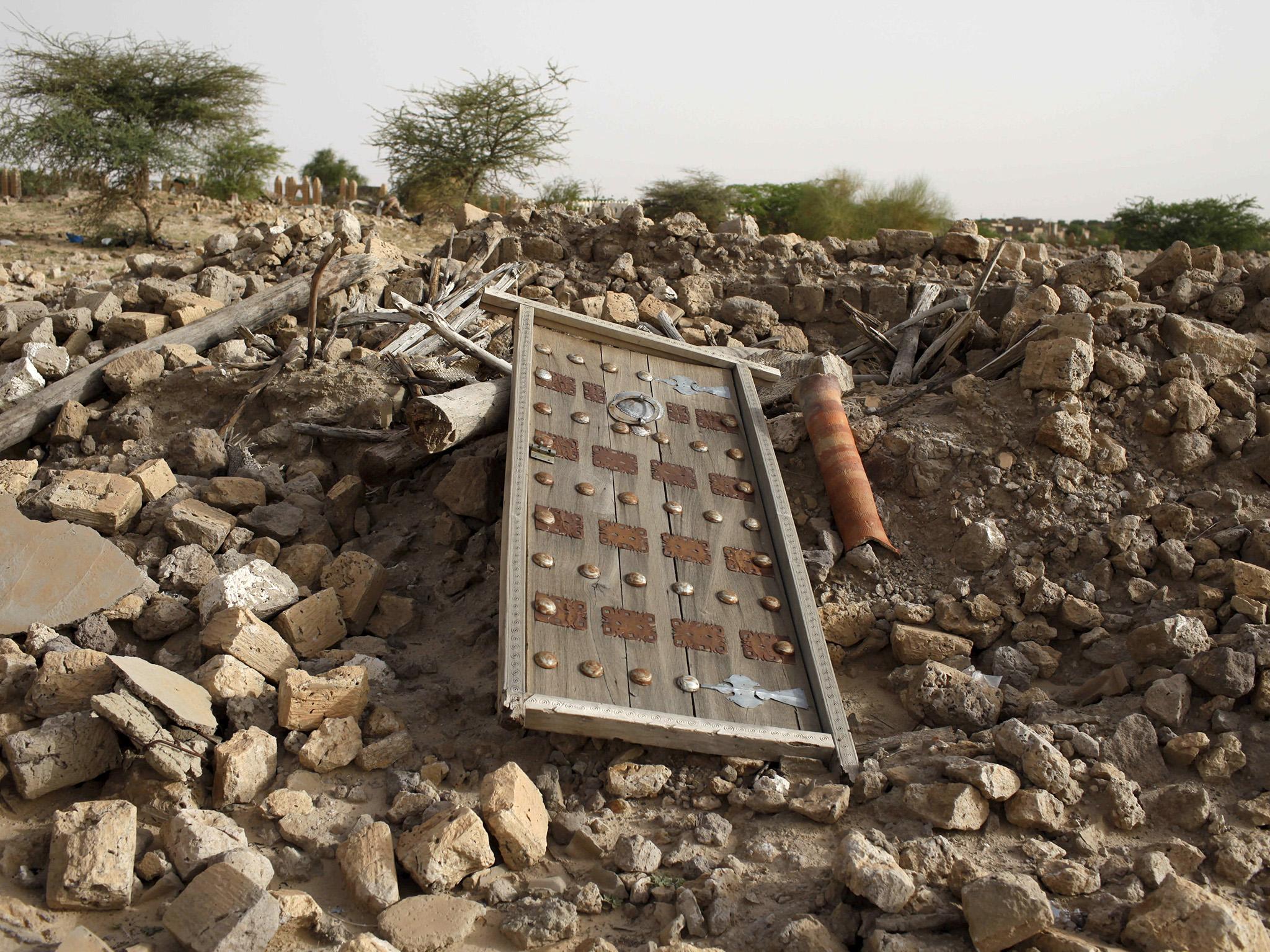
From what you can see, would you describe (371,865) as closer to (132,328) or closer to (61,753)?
(61,753)

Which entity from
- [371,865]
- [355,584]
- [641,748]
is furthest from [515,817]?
[355,584]

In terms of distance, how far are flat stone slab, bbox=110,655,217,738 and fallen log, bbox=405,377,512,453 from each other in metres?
1.70

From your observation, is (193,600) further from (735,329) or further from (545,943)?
(735,329)

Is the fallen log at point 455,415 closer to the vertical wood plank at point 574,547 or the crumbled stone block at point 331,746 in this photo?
the vertical wood plank at point 574,547

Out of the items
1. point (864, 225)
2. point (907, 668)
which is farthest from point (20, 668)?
point (864, 225)

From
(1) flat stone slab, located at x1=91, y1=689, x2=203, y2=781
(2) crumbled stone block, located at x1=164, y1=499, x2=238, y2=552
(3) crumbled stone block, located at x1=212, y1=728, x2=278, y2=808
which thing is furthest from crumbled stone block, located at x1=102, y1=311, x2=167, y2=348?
(3) crumbled stone block, located at x1=212, y1=728, x2=278, y2=808

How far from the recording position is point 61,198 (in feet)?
58.9

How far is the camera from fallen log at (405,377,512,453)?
16.6 ft

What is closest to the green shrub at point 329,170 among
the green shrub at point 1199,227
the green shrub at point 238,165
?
the green shrub at point 238,165

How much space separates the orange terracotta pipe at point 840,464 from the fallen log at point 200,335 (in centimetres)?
373

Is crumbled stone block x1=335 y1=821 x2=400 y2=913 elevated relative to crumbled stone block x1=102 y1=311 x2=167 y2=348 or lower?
lower

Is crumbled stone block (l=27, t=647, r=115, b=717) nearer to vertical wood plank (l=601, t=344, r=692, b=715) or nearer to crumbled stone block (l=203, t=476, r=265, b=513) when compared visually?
crumbled stone block (l=203, t=476, r=265, b=513)

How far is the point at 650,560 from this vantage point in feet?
14.2

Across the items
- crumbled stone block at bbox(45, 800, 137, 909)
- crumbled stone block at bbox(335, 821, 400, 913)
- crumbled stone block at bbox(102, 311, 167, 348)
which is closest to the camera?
crumbled stone block at bbox(45, 800, 137, 909)
